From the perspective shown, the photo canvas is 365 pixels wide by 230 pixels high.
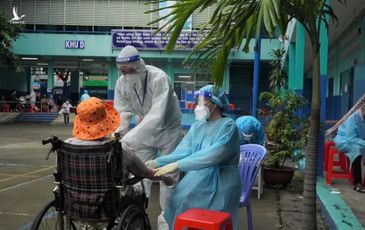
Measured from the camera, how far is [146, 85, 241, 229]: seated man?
3.74 m

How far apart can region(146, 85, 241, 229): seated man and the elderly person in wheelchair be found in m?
0.31

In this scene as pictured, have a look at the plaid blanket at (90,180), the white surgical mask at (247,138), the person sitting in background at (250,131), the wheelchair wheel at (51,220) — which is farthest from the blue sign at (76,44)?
the plaid blanket at (90,180)

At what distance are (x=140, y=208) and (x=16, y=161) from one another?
318 inches

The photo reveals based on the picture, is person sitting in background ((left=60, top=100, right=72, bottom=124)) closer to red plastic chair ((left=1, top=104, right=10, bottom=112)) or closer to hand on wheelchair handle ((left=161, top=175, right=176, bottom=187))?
red plastic chair ((left=1, top=104, right=10, bottom=112))

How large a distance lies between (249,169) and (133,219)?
1599mm

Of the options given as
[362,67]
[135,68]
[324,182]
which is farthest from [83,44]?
[135,68]

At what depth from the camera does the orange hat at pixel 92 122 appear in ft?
11.6

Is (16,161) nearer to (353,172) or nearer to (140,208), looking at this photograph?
(353,172)

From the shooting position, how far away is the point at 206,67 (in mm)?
4422

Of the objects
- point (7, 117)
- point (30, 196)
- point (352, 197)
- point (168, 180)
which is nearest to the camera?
point (168, 180)

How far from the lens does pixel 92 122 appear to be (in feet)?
11.7

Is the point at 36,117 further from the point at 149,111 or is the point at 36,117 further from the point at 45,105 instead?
the point at 149,111

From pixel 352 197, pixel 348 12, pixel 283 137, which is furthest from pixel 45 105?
pixel 352 197

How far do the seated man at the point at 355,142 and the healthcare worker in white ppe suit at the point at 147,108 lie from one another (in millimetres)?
3251
